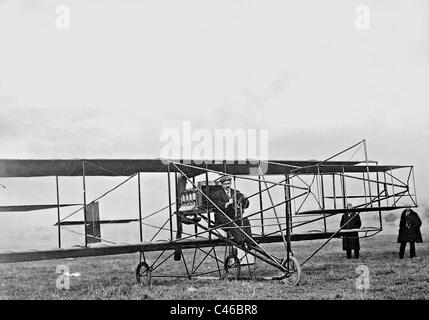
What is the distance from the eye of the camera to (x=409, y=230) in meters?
17.0

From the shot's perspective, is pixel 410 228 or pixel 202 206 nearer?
pixel 202 206

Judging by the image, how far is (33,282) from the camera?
48.5ft

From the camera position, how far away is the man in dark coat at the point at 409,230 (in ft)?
55.8

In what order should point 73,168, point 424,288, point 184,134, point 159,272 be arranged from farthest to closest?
point 159,272, point 73,168, point 184,134, point 424,288

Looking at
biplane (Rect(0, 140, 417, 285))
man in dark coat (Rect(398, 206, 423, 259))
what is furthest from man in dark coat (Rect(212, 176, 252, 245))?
man in dark coat (Rect(398, 206, 423, 259))

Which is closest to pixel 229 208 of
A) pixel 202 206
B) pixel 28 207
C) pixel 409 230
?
pixel 202 206

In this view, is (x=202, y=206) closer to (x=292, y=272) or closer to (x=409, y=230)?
(x=292, y=272)

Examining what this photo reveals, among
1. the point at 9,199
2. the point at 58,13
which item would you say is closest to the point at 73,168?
the point at 9,199

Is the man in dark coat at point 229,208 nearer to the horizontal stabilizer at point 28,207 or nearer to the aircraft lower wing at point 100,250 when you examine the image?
the aircraft lower wing at point 100,250

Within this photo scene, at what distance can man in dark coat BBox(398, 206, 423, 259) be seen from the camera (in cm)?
1700

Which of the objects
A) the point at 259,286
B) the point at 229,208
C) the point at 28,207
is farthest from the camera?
the point at 229,208

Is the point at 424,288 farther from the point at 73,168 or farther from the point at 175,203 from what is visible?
the point at 73,168

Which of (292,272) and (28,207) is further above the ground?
(28,207)

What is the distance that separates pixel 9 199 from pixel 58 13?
179 inches
